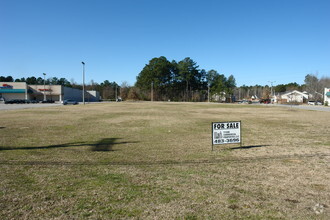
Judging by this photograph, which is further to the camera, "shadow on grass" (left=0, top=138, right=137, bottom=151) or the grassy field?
"shadow on grass" (left=0, top=138, right=137, bottom=151)

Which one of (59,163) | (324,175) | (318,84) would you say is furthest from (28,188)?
(318,84)

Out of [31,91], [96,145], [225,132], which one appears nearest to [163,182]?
[225,132]

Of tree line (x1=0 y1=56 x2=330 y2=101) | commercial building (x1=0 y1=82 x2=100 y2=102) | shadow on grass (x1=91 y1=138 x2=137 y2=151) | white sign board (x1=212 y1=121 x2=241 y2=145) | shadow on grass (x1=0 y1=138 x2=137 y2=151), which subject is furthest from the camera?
tree line (x1=0 y1=56 x2=330 y2=101)

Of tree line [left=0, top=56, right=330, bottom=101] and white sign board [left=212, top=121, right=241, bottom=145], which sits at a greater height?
tree line [left=0, top=56, right=330, bottom=101]

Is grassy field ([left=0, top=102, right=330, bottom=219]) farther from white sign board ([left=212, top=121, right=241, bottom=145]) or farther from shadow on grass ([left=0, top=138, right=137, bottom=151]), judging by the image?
white sign board ([left=212, top=121, right=241, bottom=145])

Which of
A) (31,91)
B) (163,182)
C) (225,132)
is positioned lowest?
(163,182)

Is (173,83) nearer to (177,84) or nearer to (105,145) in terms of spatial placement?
(177,84)

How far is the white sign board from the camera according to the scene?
821 centimetres

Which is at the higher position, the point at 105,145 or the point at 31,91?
the point at 31,91

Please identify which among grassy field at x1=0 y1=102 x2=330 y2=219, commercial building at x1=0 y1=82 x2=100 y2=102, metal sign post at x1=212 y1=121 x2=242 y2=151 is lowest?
grassy field at x1=0 y1=102 x2=330 y2=219

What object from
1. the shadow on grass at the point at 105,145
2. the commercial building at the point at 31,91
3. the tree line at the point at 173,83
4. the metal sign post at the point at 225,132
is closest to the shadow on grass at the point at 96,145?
the shadow on grass at the point at 105,145

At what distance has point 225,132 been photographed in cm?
840

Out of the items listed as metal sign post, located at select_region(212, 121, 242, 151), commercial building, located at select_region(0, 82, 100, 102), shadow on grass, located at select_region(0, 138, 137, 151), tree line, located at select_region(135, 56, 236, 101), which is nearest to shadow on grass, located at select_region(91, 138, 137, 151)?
shadow on grass, located at select_region(0, 138, 137, 151)

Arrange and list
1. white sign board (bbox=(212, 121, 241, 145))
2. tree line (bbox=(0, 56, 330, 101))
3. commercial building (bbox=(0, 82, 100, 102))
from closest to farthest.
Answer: white sign board (bbox=(212, 121, 241, 145))
commercial building (bbox=(0, 82, 100, 102))
tree line (bbox=(0, 56, 330, 101))
